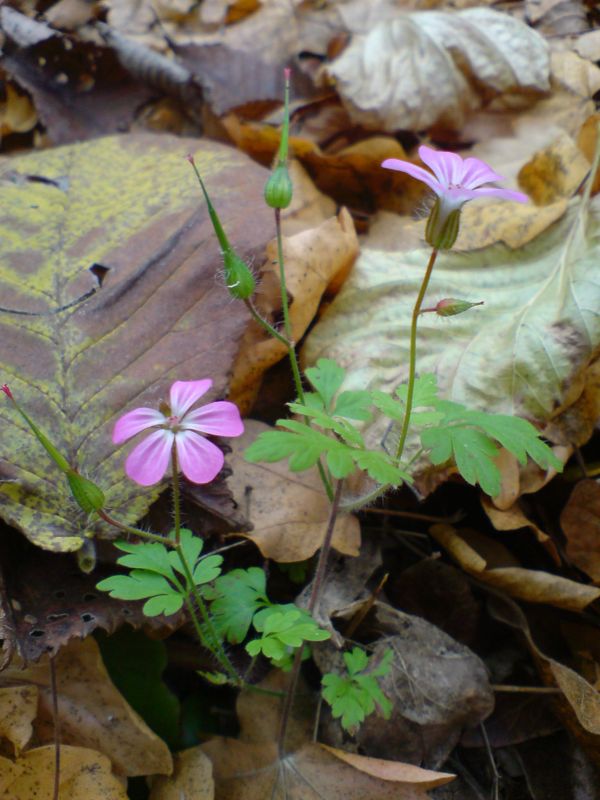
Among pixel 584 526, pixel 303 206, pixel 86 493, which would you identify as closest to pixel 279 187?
pixel 86 493

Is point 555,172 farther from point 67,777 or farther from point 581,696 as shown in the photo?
point 67,777

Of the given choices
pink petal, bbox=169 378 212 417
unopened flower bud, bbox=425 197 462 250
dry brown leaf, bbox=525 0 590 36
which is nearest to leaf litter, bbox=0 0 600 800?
pink petal, bbox=169 378 212 417

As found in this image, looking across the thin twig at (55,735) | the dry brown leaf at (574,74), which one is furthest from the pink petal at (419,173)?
the dry brown leaf at (574,74)

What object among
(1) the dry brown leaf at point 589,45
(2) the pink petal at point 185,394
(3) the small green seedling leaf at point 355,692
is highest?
(1) the dry brown leaf at point 589,45

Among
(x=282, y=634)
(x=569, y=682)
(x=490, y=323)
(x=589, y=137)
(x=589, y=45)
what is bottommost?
(x=569, y=682)

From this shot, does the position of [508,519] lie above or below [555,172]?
below

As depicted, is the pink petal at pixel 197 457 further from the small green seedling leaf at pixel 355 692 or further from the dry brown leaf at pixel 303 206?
the dry brown leaf at pixel 303 206
